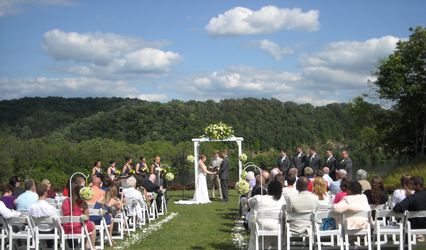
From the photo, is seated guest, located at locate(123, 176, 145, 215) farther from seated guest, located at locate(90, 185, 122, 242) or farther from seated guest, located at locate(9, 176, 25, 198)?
seated guest, located at locate(9, 176, 25, 198)

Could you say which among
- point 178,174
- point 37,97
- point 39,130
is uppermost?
point 37,97

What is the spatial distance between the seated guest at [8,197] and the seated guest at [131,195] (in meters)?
2.78

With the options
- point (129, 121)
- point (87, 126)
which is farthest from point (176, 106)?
point (87, 126)

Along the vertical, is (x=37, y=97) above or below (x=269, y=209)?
above

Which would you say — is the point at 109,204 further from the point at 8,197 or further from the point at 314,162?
the point at 314,162

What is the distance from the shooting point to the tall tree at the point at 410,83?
33.3 m

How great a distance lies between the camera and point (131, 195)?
12609mm

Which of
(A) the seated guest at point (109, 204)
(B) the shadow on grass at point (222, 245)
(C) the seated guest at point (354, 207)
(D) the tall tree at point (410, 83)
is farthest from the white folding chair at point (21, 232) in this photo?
(D) the tall tree at point (410, 83)

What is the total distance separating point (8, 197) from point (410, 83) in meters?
28.4

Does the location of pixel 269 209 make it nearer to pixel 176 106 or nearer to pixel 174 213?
pixel 174 213

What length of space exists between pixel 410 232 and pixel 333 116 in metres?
70.5

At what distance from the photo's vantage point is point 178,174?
36406 mm

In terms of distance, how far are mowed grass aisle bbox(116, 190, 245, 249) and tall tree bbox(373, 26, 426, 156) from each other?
19.2 meters

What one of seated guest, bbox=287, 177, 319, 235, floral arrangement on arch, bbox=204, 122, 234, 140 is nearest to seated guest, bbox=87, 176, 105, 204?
seated guest, bbox=287, 177, 319, 235
